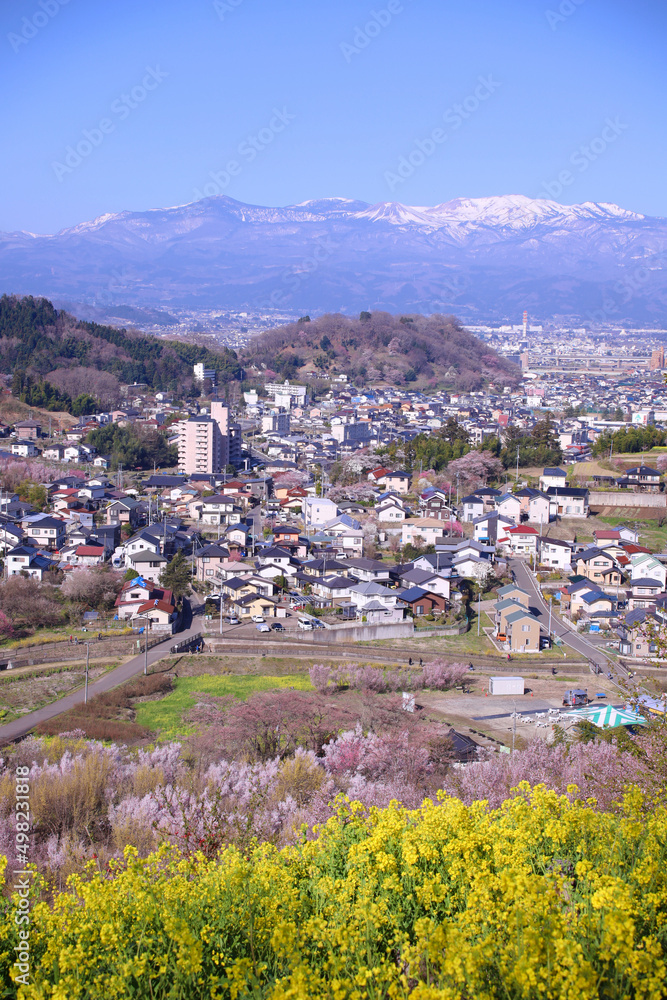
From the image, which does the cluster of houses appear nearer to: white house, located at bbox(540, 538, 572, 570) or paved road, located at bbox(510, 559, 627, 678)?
white house, located at bbox(540, 538, 572, 570)

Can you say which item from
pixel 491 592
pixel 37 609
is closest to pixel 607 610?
pixel 491 592

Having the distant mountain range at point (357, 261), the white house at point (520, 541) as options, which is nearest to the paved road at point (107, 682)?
the white house at point (520, 541)

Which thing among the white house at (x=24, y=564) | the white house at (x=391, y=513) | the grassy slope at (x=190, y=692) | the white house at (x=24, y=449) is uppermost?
the white house at (x=24, y=449)

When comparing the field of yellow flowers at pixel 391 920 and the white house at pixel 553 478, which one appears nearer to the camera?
the field of yellow flowers at pixel 391 920

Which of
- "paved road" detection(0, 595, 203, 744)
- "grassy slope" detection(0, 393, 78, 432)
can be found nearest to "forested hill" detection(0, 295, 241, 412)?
"grassy slope" detection(0, 393, 78, 432)

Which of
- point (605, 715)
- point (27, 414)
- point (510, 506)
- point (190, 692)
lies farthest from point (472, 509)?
point (27, 414)

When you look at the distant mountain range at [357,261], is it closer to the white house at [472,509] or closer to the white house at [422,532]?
the white house at [472,509]

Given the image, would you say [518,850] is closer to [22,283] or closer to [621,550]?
[621,550]
